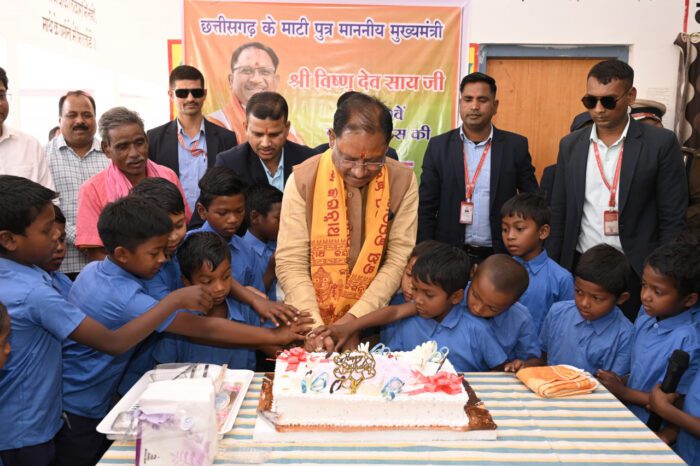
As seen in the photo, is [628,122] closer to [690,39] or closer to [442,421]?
[442,421]

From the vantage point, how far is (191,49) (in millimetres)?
5125

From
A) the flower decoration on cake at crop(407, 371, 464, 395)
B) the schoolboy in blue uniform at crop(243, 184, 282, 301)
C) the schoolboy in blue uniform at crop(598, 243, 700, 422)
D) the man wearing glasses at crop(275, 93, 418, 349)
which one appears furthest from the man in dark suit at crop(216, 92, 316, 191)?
the schoolboy in blue uniform at crop(598, 243, 700, 422)

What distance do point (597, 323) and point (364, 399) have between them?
127cm

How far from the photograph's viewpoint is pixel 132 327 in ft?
6.17

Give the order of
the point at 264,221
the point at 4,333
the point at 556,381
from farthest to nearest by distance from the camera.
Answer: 1. the point at 264,221
2. the point at 556,381
3. the point at 4,333

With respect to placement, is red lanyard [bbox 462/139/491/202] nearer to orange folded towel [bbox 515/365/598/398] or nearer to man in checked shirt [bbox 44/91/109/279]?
orange folded towel [bbox 515/365/598/398]

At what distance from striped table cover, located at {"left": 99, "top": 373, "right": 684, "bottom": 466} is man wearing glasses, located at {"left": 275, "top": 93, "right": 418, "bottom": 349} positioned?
0.81 m

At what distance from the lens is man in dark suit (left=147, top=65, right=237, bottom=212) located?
3.71 metres

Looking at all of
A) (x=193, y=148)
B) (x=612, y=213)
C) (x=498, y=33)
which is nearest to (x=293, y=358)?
(x=612, y=213)

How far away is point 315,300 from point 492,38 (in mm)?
3917

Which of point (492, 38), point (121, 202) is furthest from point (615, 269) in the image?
point (492, 38)

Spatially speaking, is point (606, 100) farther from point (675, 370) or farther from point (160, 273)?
point (160, 273)

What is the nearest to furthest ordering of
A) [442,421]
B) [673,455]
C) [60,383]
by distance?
[673,455]
[442,421]
[60,383]

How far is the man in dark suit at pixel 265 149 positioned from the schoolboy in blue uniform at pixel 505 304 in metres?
1.37
